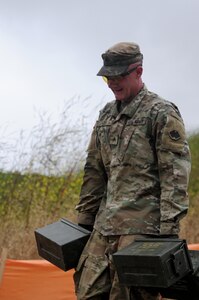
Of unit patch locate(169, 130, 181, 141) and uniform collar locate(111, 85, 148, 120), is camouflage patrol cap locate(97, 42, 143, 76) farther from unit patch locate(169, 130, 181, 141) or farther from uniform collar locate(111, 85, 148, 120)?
unit patch locate(169, 130, 181, 141)

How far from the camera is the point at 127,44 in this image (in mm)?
4680

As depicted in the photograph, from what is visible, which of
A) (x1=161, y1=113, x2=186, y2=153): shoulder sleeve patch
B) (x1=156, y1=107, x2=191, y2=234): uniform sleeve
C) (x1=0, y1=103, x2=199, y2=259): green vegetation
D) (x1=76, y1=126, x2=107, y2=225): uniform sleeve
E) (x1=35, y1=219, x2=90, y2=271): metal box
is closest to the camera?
(x1=156, y1=107, x2=191, y2=234): uniform sleeve

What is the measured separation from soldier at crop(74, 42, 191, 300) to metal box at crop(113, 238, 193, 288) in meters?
0.21

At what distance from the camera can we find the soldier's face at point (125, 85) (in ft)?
15.1

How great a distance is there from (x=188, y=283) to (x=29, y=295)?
7.01 feet

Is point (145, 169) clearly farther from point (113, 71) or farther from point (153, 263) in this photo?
point (153, 263)

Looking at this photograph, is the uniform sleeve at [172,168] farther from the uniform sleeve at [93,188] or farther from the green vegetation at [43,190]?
the green vegetation at [43,190]

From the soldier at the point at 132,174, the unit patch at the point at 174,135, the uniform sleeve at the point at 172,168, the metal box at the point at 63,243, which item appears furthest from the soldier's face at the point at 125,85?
the metal box at the point at 63,243

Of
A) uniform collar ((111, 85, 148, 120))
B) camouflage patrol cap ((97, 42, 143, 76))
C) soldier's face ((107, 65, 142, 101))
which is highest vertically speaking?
camouflage patrol cap ((97, 42, 143, 76))

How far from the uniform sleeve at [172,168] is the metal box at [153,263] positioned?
0.18 metres

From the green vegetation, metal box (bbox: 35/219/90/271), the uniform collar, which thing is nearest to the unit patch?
the uniform collar

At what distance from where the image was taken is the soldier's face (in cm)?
459

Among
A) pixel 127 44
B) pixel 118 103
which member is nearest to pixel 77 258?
pixel 118 103

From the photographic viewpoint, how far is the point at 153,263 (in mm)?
3922
